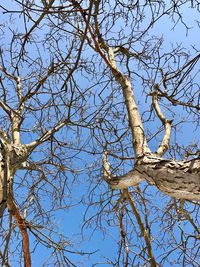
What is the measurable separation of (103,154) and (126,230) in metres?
0.82

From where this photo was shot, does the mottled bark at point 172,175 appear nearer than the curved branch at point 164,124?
Yes

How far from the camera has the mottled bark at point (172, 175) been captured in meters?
2.08

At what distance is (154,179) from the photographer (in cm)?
234

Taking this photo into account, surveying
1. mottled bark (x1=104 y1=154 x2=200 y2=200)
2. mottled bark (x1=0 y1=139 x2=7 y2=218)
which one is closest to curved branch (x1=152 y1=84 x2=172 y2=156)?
A: mottled bark (x1=104 y1=154 x2=200 y2=200)

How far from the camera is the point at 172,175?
86.3 inches

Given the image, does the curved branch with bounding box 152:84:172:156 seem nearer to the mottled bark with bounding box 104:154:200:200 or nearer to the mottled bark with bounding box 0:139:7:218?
the mottled bark with bounding box 104:154:200:200

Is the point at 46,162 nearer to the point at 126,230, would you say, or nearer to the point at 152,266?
the point at 126,230

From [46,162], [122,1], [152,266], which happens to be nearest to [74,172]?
[46,162]

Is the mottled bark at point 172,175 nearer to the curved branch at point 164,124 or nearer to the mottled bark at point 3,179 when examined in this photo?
the curved branch at point 164,124

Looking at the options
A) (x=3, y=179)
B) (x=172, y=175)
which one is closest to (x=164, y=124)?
(x=172, y=175)

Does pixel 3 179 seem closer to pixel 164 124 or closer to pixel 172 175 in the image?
pixel 172 175

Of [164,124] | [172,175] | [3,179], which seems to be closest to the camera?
[3,179]

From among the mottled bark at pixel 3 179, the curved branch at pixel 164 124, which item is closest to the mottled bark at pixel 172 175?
the curved branch at pixel 164 124

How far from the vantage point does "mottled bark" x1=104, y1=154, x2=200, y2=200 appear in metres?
2.08
